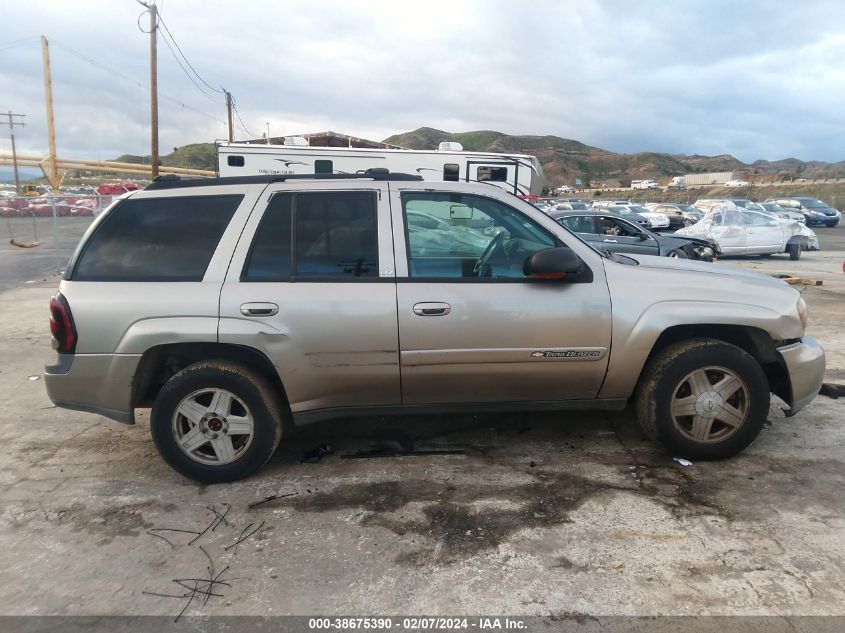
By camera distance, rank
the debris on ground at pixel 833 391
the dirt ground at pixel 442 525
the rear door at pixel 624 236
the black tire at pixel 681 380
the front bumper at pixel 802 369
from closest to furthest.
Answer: the dirt ground at pixel 442 525 → the black tire at pixel 681 380 → the front bumper at pixel 802 369 → the debris on ground at pixel 833 391 → the rear door at pixel 624 236

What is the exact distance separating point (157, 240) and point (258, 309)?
806mm

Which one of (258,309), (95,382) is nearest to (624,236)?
(258,309)

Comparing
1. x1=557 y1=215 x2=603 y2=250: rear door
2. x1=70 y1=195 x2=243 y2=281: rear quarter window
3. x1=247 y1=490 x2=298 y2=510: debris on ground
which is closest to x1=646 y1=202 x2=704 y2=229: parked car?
x1=557 y1=215 x2=603 y2=250: rear door

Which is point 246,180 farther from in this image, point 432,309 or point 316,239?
point 432,309

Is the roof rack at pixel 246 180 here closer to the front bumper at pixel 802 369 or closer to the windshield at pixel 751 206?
the front bumper at pixel 802 369

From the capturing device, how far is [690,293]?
365cm

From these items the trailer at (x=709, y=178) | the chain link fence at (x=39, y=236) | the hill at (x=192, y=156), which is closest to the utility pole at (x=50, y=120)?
the chain link fence at (x=39, y=236)

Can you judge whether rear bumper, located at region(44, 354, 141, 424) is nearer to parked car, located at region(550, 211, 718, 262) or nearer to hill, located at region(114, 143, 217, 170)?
parked car, located at region(550, 211, 718, 262)

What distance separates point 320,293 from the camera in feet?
11.4

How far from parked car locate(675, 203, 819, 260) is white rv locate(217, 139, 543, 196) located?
5.73 meters

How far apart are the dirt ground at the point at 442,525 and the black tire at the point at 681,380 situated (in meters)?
0.16

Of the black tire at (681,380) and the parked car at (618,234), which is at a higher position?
the parked car at (618,234)

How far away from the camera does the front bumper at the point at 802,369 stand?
374cm

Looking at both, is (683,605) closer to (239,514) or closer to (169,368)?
(239,514)
